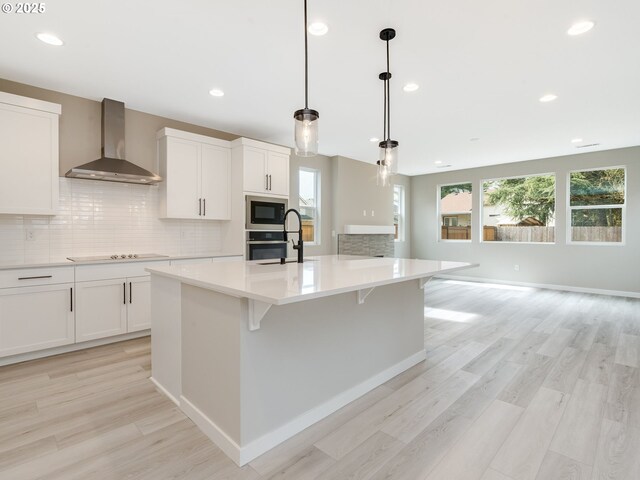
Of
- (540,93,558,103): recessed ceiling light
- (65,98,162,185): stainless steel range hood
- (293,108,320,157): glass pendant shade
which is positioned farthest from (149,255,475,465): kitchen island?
(540,93,558,103): recessed ceiling light

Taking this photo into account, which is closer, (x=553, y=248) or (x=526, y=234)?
(x=553, y=248)

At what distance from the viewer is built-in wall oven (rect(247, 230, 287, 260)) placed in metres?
4.43

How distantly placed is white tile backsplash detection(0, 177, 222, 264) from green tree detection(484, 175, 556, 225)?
20.2 ft

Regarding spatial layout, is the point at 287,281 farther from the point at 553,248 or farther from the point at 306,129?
the point at 553,248

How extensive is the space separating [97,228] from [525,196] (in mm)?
7382

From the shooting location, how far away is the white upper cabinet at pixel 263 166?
437cm

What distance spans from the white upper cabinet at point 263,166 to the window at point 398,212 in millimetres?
4195

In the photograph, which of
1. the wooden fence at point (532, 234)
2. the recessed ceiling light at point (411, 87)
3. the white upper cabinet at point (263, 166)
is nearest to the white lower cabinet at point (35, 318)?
the white upper cabinet at point (263, 166)

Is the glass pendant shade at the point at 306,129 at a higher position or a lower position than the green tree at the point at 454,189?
lower

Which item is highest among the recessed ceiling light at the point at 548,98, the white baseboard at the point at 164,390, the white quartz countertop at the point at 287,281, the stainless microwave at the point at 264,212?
the recessed ceiling light at the point at 548,98

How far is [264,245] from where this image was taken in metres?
4.60

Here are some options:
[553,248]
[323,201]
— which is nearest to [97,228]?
[323,201]

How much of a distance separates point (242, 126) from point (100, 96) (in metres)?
1.62

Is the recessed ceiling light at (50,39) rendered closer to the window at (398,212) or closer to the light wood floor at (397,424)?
the light wood floor at (397,424)
